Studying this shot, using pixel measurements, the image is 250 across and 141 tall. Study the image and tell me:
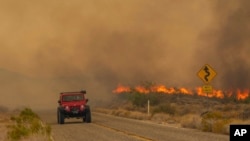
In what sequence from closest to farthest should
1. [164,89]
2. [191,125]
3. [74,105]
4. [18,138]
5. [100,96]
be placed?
[18,138]
[191,125]
[74,105]
[164,89]
[100,96]

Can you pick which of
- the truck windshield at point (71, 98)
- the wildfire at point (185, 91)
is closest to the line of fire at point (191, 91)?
the wildfire at point (185, 91)

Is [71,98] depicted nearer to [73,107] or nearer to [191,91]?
[73,107]

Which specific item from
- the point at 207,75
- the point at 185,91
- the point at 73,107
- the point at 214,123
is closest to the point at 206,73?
the point at 207,75

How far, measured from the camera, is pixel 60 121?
32312mm

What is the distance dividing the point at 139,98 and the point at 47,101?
99972 mm

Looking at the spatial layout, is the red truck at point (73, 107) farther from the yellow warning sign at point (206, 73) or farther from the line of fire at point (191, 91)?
the line of fire at point (191, 91)

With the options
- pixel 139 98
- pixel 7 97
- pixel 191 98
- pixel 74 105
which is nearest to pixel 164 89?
pixel 191 98

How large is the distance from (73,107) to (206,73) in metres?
10.8

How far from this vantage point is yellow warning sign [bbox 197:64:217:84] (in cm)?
2552

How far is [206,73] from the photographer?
2569 centimetres

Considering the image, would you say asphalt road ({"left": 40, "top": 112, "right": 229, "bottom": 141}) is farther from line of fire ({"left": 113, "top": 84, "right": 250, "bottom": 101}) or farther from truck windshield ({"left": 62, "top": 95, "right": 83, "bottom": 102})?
line of fire ({"left": 113, "top": 84, "right": 250, "bottom": 101})

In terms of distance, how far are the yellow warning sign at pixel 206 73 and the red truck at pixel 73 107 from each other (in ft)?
31.7

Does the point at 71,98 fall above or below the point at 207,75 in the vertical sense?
below

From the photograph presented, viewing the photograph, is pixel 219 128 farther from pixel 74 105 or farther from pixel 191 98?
pixel 191 98
